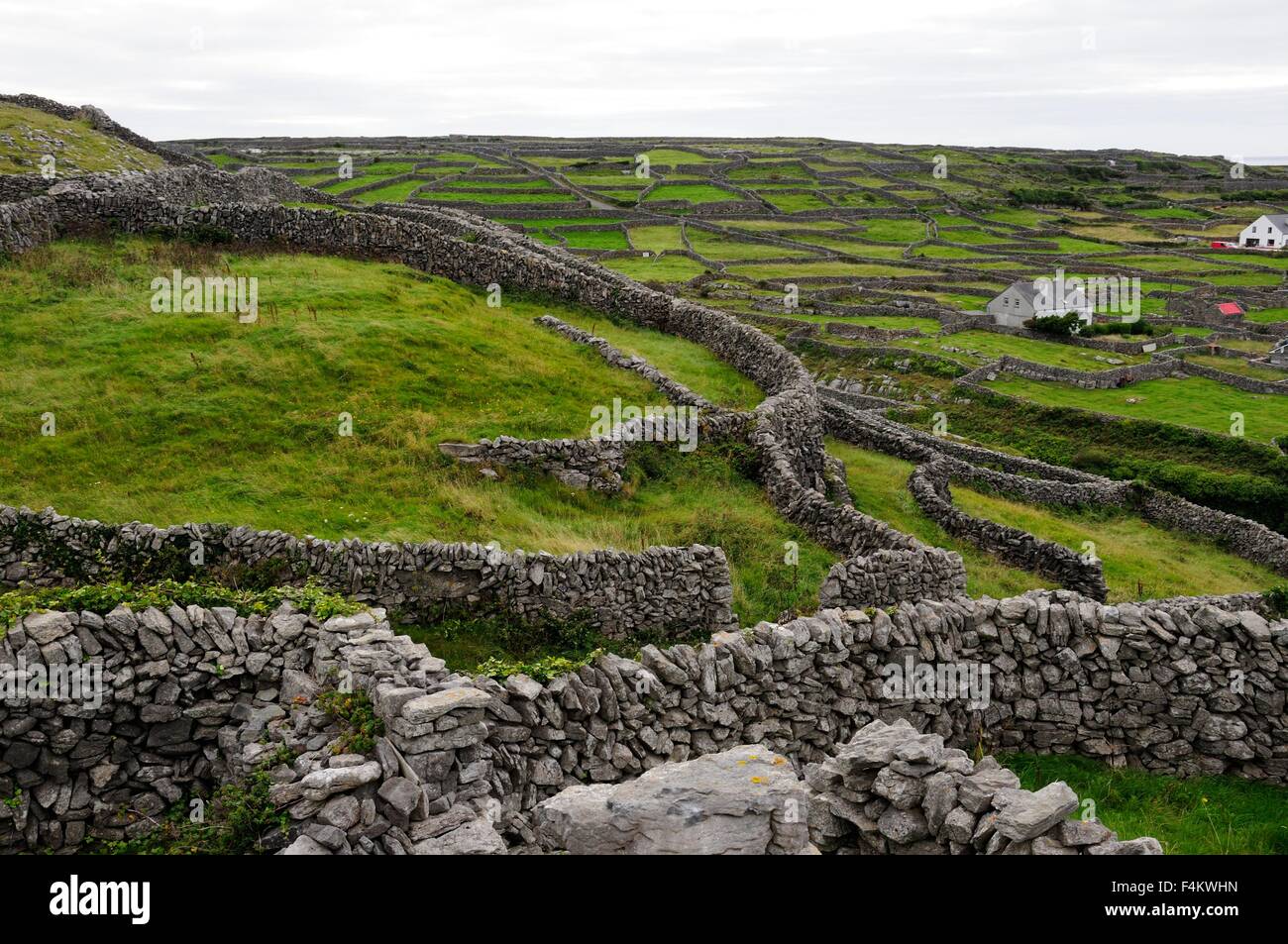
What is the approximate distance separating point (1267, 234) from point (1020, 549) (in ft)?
476

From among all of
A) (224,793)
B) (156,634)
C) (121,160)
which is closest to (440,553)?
(156,634)

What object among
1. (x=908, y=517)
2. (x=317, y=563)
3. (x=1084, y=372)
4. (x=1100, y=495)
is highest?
(x=1084, y=372)

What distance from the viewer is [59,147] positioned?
137 ft

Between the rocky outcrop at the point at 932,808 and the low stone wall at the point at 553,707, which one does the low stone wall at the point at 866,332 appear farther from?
the rocky outcrop at the point at 932,808

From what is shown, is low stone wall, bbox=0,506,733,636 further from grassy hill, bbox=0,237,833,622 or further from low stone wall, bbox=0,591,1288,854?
low stone wall, bbox=0,591,1288,854

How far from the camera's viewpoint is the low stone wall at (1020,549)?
87.5 feet

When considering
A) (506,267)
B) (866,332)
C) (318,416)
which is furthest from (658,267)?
(318,416)

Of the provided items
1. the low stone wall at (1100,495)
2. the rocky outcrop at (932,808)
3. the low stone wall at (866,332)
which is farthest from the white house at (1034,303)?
the rocky outcrop at (932,808)

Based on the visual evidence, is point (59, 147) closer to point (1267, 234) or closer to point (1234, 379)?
point (1234, 379)

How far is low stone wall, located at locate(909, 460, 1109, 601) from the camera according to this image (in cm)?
2666

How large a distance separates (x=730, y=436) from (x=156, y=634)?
17.3 metres

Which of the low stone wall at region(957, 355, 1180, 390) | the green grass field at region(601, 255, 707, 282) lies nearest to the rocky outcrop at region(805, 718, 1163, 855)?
the low stone wall at region(957, 355, 1180, 390)

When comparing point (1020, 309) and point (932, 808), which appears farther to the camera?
point (1020, 309)

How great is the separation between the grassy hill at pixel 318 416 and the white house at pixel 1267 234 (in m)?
146
